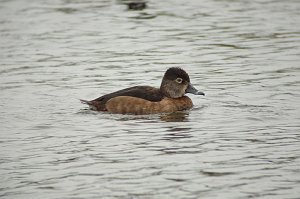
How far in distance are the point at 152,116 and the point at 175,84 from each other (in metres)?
0.88

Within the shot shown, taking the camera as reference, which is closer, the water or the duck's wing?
the water

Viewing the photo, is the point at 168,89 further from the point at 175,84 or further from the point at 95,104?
the point at 95,104

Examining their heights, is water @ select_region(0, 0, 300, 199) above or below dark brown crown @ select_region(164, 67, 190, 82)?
below

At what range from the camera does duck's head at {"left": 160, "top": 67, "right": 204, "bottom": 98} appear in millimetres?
14094

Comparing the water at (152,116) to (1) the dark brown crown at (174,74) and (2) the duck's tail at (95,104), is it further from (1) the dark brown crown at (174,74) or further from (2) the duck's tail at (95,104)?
(1) the dark brown crown at (174,74)

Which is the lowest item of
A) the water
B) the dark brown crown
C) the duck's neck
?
the water

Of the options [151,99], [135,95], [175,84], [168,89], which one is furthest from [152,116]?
[175,84]

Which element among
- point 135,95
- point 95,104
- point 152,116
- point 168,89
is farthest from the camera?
point 168,89

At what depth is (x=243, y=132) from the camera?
1185cm

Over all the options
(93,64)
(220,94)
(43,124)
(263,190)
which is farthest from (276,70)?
(263,190)

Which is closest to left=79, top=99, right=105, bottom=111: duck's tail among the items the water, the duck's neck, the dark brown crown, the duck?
the duck

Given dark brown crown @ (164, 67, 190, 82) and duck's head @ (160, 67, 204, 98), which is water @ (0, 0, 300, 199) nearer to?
duck's head @ (160, 67, 204, 98)

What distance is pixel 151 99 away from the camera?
13.8 m

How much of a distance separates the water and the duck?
0.18 metres
